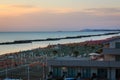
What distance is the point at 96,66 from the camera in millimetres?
32656

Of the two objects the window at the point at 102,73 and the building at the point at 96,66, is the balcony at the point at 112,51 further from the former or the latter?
the window at the point at 102,73

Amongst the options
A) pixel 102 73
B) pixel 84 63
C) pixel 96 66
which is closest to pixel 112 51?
pixel 96 66

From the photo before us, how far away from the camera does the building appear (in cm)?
3231

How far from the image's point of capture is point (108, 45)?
111 ft

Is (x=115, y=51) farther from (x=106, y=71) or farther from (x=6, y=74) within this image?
(x=6, y=74)

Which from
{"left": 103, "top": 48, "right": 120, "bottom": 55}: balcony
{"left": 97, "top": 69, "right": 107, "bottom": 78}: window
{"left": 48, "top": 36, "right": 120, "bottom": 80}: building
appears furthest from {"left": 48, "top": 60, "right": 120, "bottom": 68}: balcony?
{"left": 103, "top": 48, "right": 120, "bottom": 55}: balcony

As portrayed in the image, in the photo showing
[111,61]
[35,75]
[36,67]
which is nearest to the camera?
[111,61]

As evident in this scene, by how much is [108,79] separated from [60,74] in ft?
14.3

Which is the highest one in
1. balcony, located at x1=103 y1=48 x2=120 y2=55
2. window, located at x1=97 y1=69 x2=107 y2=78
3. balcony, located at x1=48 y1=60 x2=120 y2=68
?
balcony, located at x1=103 y1=48 x2=120 y2=55

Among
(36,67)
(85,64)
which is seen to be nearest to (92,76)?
(85,64)

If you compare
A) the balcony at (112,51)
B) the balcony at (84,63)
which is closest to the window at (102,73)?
the balcony at (84,63)

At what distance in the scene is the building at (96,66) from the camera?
32.3 m

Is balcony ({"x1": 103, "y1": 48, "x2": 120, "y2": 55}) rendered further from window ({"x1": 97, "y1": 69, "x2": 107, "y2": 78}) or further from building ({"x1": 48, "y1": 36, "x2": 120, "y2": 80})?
window ({"x1": 97, "y1": 69, "x2": 107, "y2": 78})

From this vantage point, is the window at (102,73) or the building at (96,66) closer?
the building at (96,66)
